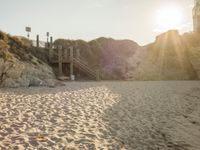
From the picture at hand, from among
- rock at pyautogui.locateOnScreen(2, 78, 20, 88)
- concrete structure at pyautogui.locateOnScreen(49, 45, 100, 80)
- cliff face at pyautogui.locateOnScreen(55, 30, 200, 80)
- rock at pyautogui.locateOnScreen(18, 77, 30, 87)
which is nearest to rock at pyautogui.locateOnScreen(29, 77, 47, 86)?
rock at pyautogui.locateOnScreen(18, 77, 30, 87)

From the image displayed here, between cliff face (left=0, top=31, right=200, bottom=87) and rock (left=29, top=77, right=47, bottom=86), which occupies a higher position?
cliff face (left=0, top=31, right=200, bottom=87)

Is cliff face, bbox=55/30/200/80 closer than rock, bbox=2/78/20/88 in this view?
No

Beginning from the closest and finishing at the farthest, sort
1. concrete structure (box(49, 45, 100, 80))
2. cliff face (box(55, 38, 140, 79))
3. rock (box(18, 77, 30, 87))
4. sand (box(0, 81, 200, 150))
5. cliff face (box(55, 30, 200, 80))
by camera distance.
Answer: sand (box(0, 81, 200, 150)) < rock (box(18, 77, 30, 87)) < concrete structure (box(49, 45, 100, 80)) < cliff face (box(55, 38, 140, 79)) < cliff face (box(55, 30, 200, 80))

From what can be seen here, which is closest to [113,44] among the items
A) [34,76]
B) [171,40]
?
[171,40]

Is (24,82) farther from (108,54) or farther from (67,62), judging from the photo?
(108,54)

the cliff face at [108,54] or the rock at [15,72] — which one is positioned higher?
the cliff face at [108,54]

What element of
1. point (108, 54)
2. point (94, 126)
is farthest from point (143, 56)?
point (94, 126)

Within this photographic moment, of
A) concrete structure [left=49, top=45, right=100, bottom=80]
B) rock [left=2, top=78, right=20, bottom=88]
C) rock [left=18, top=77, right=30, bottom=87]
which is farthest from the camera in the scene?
concrete structure [left=49, top=45, right=100, bottom=80]

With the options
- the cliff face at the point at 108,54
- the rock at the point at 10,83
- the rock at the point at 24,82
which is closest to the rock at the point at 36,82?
the rock at the point at 24,82

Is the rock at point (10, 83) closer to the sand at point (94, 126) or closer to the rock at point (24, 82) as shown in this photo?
the rock at point (24, 82)

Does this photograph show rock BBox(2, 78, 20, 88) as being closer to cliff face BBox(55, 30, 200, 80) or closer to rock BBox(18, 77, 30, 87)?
rock BBox(18, 77, 30, 87)

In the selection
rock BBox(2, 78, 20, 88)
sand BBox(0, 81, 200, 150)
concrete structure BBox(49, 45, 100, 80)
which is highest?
concrete structure BBox(49, 45, 100, 80)

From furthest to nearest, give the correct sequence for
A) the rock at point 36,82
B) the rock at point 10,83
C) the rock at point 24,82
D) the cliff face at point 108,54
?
the cliff face at point 108,54
the rock at point 36,82
the rock at point 24,82
the rock at point 10,83

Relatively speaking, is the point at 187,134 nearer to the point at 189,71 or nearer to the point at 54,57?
the point at 54,57
